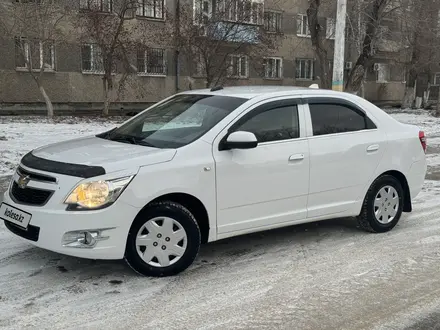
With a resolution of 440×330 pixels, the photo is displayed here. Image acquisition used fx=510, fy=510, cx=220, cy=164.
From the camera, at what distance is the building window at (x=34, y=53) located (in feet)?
62.1

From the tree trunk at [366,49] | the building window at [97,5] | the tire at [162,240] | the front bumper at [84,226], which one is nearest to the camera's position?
the front bumper at [84,226]

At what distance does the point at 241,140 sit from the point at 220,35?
1717 centimetres

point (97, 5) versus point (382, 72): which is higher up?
point (97, 5)

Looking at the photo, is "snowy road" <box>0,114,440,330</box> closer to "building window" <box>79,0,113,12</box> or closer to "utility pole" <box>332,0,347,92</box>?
"utility pole" <box>332,0,347,92</box>

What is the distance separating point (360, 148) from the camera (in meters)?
5.57

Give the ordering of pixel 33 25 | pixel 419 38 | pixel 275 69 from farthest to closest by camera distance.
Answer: pixel 275 69 < pixel 419 38 < pixel 33 25

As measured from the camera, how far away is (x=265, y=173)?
4871mm

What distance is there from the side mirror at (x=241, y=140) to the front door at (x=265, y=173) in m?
0.11

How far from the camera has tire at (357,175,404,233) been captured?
577 cm

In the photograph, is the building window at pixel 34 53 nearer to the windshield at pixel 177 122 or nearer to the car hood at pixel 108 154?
the windshield at pixel 177 122

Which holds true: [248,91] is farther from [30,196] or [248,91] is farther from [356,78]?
[356,78]

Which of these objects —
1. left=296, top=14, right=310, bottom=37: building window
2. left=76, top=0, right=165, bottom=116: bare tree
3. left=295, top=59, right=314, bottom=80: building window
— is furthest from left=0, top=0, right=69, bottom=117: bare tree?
left=295, top=59, right=314, bottom=80: building window

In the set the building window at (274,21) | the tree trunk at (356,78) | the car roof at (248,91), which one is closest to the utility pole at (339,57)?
the car roof at (248,91)

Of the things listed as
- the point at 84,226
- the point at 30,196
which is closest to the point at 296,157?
the point at 84,226
